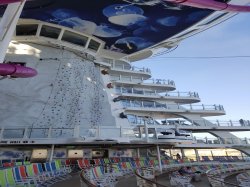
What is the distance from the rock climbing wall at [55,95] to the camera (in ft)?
65.8

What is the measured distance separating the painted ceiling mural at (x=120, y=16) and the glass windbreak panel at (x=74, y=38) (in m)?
0.76

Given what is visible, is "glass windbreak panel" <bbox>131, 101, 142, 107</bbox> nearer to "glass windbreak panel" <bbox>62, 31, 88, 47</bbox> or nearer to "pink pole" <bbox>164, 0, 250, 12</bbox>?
"glass windbreak panel" <bbox>62, 31, 88, 47</bbox>

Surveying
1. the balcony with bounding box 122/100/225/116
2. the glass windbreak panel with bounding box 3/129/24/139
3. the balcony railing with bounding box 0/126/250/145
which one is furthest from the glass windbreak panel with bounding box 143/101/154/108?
the glass windbreak panel with bounding box 3/129/24/139

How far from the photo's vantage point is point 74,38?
2562cm

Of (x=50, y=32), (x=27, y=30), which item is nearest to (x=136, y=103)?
(x=50, y=32)

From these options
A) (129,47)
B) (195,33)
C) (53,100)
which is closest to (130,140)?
(53,100)

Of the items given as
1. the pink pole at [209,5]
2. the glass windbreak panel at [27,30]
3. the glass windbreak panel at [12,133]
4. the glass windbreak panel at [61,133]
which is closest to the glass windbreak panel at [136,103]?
the glass windbreak panel at [27,30]

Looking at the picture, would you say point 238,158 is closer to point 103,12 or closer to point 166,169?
point 166,169

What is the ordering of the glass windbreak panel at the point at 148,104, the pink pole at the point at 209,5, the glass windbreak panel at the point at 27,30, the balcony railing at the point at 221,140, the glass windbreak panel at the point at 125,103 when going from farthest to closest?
the glass windbreak panel at the point at 148,104 → the glass windbreak panel at the point at 125,103 → the balcony railing at the point at 221,140 → the glass windbreak panel at the point at 27,30 → the pink pole at the point at 209,5

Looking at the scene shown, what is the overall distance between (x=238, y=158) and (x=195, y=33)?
15.7 meters

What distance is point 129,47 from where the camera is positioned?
30047mm

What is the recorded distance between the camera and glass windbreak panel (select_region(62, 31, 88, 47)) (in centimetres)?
2524

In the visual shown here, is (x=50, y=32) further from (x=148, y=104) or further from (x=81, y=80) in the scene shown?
(x=148, y=104)

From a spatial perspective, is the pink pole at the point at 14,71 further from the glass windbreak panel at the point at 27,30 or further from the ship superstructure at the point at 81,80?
the glass windbreak panel at the point at 27,30
